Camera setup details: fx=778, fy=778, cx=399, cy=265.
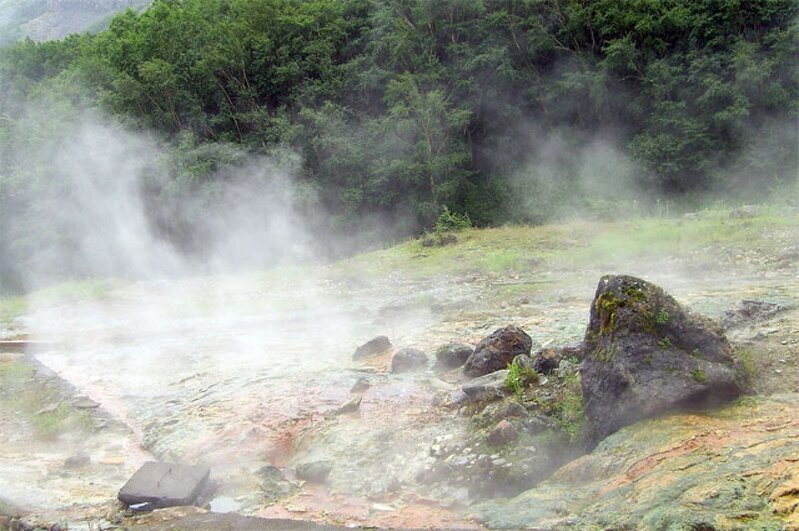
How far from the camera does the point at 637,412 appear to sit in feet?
17.8

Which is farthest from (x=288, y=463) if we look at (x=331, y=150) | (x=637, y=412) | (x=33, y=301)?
(x=331, y=150)

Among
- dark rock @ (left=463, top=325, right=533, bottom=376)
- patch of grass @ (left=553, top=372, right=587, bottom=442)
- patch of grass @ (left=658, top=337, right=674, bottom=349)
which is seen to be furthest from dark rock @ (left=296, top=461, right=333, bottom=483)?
patch of grass @ (left=658, top=337, right=674, bottom=349)

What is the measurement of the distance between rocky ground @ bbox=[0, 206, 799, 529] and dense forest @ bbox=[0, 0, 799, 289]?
8141 mm

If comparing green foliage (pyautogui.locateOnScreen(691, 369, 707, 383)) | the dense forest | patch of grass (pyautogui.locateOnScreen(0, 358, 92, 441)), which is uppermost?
the dense forest

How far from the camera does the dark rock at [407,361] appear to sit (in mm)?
8516

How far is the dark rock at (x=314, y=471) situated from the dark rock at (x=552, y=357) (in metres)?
2.17

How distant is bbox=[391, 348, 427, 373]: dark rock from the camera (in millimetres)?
8516

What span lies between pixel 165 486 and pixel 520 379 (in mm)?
3064

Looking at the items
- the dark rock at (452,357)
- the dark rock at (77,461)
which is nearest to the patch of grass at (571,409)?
the dark rock at (452,357)

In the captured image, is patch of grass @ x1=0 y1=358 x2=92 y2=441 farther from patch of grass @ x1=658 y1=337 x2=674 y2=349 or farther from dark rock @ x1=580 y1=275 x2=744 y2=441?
patch of grass @ x1=658 y1=337 x2=674 y2=349

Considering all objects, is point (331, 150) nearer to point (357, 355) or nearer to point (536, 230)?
point (536, 230)

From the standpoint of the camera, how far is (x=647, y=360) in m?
5.59

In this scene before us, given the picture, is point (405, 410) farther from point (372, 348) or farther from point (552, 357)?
point (372, 348)

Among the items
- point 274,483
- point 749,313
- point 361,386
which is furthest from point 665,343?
point 361,386
